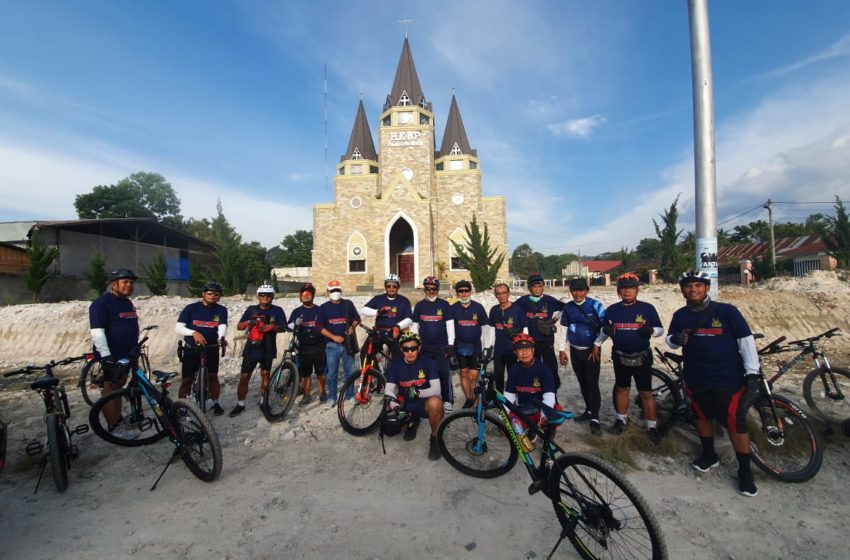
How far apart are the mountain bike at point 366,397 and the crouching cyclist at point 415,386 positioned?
0.43 metres

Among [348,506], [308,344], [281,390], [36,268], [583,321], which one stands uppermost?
[36,268]

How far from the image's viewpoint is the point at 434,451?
395 cm

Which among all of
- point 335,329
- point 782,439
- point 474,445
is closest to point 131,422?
point 335,329

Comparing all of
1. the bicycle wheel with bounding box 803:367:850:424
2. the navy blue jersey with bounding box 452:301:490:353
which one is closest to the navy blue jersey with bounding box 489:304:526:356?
the navy blue jersey with bounding box 452:301:490:353

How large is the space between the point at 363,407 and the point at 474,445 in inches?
69.5

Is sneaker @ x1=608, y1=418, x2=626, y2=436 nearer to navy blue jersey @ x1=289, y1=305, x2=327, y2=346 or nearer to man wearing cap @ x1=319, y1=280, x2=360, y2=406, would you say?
man wearing cap @ x1=319, y1=280, x2=360, y2=406

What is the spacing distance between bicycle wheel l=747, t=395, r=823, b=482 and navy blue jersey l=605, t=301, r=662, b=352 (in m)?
1.05

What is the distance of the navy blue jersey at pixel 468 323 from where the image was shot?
16.9 feet

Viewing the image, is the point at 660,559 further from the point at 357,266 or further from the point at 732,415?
the point at 357,266

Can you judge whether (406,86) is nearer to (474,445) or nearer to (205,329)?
(205,329)

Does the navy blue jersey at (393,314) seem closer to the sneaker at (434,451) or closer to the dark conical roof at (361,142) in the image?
the sneaker at (434,451)

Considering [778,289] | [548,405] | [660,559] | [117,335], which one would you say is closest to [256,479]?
[117,335]

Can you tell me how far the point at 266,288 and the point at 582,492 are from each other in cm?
473

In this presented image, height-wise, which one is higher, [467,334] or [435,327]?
[435,327]
